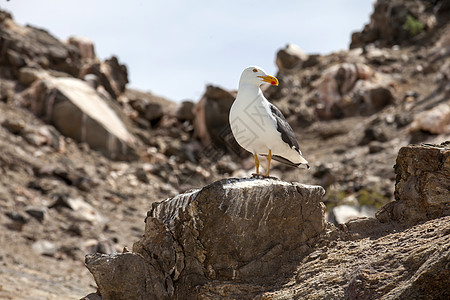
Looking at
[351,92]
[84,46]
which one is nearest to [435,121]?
[351,92]

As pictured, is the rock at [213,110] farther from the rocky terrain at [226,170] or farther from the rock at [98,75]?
the rock at [98,75]

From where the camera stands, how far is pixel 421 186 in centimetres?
541

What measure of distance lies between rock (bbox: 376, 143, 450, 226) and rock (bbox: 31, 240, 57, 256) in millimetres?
9614

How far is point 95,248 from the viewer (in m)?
13.6

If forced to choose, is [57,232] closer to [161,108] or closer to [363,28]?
[161,108]

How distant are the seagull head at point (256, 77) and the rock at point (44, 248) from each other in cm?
880

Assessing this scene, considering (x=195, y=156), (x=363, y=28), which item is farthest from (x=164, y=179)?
(x=363, y=28)

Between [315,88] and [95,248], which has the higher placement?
[315,88]

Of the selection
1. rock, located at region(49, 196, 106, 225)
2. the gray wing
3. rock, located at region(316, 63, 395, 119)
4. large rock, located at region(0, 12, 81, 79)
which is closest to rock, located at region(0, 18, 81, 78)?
large rock, located at region(0, 12, 81, 79)

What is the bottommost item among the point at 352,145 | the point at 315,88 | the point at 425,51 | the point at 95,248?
the point at 95,248

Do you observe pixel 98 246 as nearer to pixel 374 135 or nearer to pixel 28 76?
pixel 28 76

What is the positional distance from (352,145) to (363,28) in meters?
16.5

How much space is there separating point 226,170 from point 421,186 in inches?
563

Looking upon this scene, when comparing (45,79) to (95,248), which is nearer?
(95,248)
